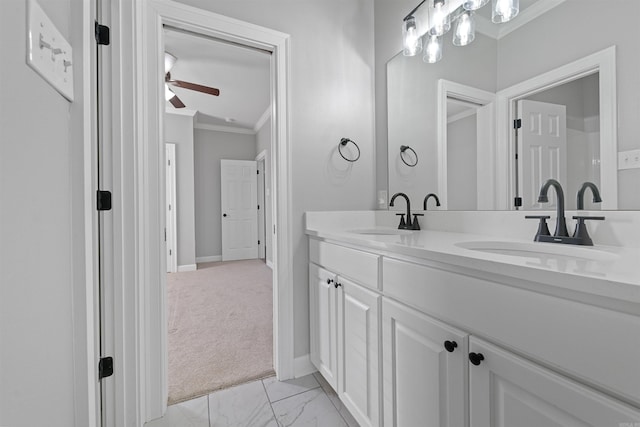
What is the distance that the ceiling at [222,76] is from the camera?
2652 millimetres

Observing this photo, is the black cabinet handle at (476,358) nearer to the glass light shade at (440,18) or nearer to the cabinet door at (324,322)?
the cabinet door at (324,322)

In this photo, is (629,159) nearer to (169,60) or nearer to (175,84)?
(169,60)

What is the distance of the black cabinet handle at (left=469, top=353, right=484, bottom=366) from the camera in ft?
2.25

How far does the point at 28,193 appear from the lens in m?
0.47

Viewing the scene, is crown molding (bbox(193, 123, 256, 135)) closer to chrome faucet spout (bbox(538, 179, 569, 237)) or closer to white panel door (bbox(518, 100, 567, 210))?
white panel door (bbox(518, 100, 567, 210))

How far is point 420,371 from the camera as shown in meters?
0.87

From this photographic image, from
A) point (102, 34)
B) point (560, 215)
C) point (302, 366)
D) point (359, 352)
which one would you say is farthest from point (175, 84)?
point (560, 215)

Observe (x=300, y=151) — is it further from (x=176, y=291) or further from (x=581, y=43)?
(x=176, y=291)

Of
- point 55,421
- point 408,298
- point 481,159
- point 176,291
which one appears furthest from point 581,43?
point 176,291

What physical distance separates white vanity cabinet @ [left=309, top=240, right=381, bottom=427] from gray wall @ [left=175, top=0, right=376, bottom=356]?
20 cm

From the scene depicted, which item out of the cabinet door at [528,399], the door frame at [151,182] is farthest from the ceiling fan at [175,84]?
the cabinet door at [528,399]

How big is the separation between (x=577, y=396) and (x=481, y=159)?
1068mm

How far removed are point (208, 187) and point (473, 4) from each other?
478 cm

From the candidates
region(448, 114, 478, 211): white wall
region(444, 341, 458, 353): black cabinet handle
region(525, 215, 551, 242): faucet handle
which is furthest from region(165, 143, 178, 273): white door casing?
region(525, 215, 551, 242): faucet handle
